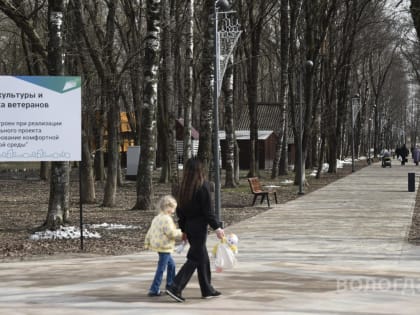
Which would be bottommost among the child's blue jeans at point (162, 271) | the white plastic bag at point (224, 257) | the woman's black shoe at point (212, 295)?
the woman's black shoe at point (212, 295)

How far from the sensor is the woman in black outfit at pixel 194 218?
786 centimetres

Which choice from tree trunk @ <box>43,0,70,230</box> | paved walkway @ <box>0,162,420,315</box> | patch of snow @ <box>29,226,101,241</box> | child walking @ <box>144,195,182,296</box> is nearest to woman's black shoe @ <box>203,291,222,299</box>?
paved walkway @ <box>0,162,420,315</box>

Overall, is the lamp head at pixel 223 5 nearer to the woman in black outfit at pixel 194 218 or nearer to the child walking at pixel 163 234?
the woman in black outfit at pixel 194 218

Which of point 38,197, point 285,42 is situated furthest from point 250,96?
point 38,197

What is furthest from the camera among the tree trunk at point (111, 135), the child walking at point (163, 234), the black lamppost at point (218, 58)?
the tree trunk at point (111, 135)

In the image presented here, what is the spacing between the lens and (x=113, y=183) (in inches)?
809

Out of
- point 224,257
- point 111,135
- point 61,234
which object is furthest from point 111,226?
point 224,257

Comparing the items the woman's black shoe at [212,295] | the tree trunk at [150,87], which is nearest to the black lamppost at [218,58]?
the tree trunk at [150,87]

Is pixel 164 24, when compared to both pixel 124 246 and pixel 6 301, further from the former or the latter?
pixel 6 301

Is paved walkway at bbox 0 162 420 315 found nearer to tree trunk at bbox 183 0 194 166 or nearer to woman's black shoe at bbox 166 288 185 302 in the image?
woman's black shoe at bbox 166 288 185 302

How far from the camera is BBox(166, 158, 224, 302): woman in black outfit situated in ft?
25.8

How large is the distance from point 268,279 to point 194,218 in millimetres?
1819

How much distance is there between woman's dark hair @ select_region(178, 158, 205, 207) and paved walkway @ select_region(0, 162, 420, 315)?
1127 millimetres

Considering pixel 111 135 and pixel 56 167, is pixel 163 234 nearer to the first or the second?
pixel 56 167
